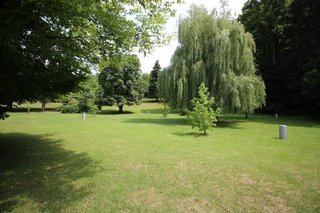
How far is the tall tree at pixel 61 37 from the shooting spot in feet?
16.2

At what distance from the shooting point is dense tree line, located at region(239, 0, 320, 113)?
2142cm

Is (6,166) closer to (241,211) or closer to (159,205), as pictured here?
(159,205)

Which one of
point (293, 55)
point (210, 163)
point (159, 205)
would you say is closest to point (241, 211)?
point (159, 205)

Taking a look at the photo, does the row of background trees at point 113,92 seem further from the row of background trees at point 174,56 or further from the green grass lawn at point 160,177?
the green grass lawn at point 160,177

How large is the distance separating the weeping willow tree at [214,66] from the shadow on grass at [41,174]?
10540 mm

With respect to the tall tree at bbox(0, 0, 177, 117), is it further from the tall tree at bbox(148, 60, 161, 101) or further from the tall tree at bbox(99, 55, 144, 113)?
the tall tree at bbox(148, 60, 161, 101)

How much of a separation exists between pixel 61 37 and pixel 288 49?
101 ft

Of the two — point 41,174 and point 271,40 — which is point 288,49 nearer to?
point 271,40

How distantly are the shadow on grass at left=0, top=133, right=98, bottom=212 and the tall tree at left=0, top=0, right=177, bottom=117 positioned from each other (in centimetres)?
198

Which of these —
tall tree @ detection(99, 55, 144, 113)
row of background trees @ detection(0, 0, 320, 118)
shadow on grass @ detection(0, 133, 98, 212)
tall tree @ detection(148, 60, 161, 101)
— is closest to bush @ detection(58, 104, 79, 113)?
row of background trees @ detection(0, 0, 320, 118)

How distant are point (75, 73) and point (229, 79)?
11.6 metres

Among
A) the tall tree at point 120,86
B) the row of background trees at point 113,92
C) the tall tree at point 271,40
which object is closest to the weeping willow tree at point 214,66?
the tall tree at point 271,40

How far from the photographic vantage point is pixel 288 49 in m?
28.7

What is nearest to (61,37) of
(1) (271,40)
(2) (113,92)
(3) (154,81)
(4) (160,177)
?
(4) (160,177)
